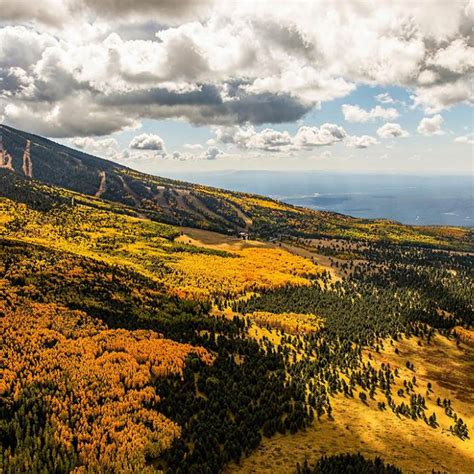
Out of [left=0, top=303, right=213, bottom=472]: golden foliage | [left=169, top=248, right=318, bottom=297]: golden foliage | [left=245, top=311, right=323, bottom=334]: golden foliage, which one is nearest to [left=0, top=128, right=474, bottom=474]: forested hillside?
[left=0, top=303, right=213, bottom=472]: golden foliage

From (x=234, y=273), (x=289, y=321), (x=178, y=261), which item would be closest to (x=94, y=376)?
(x=289, y=321)

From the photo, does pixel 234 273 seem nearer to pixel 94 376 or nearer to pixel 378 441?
pixel 94 376

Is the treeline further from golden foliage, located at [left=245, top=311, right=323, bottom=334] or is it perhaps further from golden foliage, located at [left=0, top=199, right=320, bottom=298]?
golden foliage, located at [left=0, top=199, right=320, bottom=298]

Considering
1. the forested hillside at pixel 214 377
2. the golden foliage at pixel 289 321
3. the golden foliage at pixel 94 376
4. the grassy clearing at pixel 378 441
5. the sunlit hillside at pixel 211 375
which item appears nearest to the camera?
the golden foliage at pixel 94 376

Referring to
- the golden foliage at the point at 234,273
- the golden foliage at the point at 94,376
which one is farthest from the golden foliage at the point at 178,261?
the golden foliage at the point at 94,376

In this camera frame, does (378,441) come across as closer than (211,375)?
Yes

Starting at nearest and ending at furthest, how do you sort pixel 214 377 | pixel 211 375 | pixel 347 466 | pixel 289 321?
pixel 347 466 < pixel 214 377 < pixel 211 375 < pixel 289 321

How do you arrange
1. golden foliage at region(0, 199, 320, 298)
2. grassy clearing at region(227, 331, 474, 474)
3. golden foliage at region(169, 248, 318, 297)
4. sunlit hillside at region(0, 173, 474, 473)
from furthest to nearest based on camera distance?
golden foliage at region(0, 199, 320, 298)
golden foliage at region(169, 248, 318, 297)
grassy clearing at region(227, 331, 474, 474)
sunlit hillside at region(0, 173, 474, 473)

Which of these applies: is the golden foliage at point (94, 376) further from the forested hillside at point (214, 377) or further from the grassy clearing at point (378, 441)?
the grassy clearing at point (378, 441)

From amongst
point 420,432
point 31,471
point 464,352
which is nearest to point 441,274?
point 464,352

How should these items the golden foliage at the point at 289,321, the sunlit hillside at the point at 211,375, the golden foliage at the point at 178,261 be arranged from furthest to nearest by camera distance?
the golden foliage at the point at 178,261
the golden foliage at the point at 289,321
the sunlit hillside at the point at 211,375
